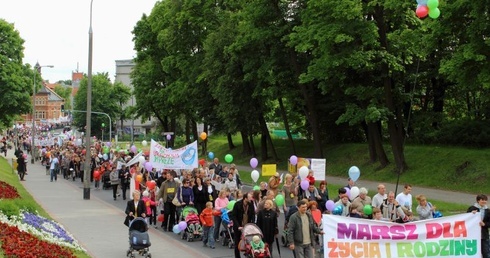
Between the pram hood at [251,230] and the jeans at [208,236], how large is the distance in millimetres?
3381

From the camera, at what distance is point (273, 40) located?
38.5m

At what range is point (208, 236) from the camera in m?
17.3

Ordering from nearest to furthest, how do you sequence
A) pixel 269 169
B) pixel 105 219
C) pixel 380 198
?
pixel 380 198
pixel 269 169
pixel 105 219

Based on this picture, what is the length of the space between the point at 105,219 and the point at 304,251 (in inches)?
441

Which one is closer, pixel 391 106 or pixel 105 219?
pixel 105 219

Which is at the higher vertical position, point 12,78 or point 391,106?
point 12,78

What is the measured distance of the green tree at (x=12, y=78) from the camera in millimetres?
61938

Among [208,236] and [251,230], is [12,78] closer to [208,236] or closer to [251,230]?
[208,236]

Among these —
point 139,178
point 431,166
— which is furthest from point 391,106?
point 139,178

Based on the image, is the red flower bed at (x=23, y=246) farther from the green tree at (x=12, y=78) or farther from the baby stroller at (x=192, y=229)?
the green tree at (x=12, y=78)

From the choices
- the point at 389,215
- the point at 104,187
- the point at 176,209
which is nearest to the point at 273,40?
the point at 104,187

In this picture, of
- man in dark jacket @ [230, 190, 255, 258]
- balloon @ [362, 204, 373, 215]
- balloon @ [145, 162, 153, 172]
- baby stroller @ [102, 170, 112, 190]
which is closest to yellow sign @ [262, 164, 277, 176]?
balloon @ [145, 162, 153, 172]

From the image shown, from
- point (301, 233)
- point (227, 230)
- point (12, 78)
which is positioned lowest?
point (227, 230)

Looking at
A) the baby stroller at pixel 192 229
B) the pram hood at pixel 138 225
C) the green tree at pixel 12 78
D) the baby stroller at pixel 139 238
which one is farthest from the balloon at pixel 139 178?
the green tree at pixel 12 78
